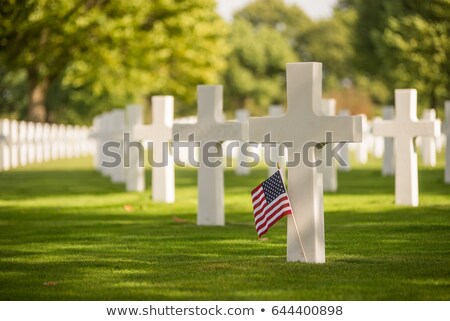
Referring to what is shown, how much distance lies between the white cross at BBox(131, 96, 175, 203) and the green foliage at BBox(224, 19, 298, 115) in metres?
60.7

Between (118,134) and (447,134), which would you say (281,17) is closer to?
(118,134)

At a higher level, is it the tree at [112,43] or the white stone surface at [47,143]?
the tree at [112,43]

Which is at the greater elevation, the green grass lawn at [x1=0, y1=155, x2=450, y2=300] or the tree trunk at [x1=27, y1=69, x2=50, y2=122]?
the tree trunk at [x1=27, y1=69, x2=50, y2=122]

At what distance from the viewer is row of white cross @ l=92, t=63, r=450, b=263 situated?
31.9ft

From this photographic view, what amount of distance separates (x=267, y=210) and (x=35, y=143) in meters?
28.1

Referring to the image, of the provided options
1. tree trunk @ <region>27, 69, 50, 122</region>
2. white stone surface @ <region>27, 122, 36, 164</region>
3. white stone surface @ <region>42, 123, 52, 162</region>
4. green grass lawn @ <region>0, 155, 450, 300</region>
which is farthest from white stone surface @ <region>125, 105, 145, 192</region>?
tree trunk @ <region>27, 69, 50, 122</region>

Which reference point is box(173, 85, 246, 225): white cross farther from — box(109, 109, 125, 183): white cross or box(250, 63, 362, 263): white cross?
box(109, 109, 125, 183): white cross

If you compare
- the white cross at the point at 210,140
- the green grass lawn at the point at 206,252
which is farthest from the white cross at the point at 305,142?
the white cross at the point at 210,140

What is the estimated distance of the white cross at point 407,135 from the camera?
15812 mm

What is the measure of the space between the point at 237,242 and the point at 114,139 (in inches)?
435

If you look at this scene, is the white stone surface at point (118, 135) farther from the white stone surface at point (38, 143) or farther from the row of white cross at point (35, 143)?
the white stone surface at point (38, 143)

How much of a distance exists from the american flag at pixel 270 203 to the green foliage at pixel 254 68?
6790 cm

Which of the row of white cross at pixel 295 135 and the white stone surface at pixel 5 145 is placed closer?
the row of white cross at pixel 295 135

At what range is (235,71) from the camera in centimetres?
7862
